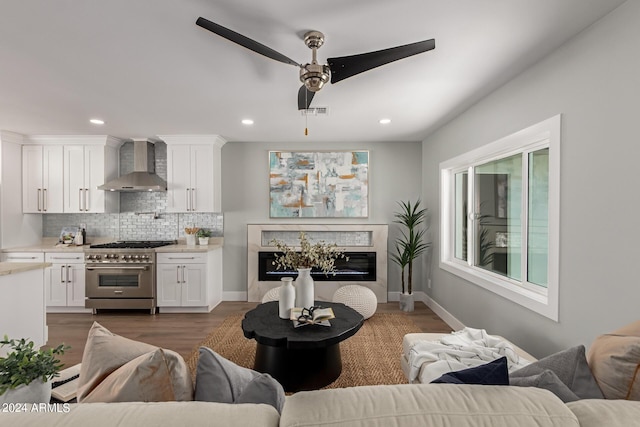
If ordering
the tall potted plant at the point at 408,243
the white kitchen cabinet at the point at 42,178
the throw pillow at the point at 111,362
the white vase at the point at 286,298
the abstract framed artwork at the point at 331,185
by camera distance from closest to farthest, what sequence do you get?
the throw pillow at the point at 111,362
the white vase at the point at 286,298
the tall potted plant at the point at 408,243
the white kitchen cabinet at the point at 42,178
the abstract framed artwork at the point at 331,185

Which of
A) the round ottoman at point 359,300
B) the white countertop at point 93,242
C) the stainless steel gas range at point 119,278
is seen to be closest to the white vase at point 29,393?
the round ottoman at point 359,300

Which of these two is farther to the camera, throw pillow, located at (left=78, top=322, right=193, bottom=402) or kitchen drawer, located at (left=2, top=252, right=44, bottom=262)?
kitchen drawer, located at (left=2, top=252, right=44, bottom=262)

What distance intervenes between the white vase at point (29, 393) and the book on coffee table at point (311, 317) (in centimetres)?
175

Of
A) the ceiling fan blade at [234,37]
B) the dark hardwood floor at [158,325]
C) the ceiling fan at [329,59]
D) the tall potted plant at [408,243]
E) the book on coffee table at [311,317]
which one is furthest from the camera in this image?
the tall potted plant at [408,243]

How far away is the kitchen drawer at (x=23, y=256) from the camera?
4.56m

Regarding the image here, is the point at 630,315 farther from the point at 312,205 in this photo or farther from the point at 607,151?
the point at 312,205

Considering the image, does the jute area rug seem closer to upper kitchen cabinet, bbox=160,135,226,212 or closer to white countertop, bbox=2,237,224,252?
white countertop, bbox=2,237,224,252

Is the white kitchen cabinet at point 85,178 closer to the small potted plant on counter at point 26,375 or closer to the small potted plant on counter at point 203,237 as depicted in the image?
the small potted plant on counter at point 203,237

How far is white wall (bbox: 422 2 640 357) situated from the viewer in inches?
68.4

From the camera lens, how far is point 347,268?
17.2 feet

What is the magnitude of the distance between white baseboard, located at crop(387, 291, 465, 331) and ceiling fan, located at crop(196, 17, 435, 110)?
307cm

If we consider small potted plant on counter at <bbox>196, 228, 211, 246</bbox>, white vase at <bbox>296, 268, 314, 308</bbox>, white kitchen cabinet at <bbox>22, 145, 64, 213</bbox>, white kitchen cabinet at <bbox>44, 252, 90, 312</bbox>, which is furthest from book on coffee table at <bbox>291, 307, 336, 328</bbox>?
white kitchen cabinet at <bbox>22, 145, 64, 213</bbox>

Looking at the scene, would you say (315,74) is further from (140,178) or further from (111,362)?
(140,178)

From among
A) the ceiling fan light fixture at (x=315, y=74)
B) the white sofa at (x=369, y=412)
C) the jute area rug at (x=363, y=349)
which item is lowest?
the jute area rug at (x=363, y=349)
